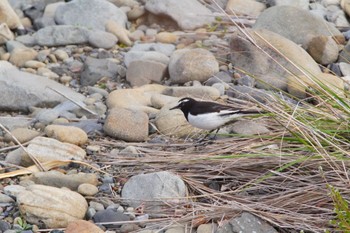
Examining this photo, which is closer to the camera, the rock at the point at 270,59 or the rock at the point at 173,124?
the rock at the point at 173,124

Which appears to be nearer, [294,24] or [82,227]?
[82,227]

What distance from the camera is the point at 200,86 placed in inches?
255

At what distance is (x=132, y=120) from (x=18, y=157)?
97cm

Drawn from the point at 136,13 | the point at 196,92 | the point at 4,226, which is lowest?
the point at 136,13

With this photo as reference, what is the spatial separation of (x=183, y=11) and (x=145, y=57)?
1532 millimetres

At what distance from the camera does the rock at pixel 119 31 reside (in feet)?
27.3

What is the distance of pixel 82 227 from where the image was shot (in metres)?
4.06

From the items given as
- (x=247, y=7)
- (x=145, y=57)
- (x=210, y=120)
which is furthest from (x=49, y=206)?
(x=247, y=7)

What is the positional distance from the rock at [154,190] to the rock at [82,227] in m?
0.43

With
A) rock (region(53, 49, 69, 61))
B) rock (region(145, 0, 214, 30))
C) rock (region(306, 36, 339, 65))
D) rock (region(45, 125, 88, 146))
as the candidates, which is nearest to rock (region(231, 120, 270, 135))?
rock (region(45, 125, 88, 146))

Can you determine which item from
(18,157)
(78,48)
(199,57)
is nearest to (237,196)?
(18,157)

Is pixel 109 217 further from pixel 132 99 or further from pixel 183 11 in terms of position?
pixel 183 11

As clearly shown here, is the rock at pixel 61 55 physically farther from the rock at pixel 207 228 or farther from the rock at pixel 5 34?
the rock at pixel 207 228

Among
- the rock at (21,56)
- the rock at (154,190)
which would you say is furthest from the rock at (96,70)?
the rock at (154,190)
